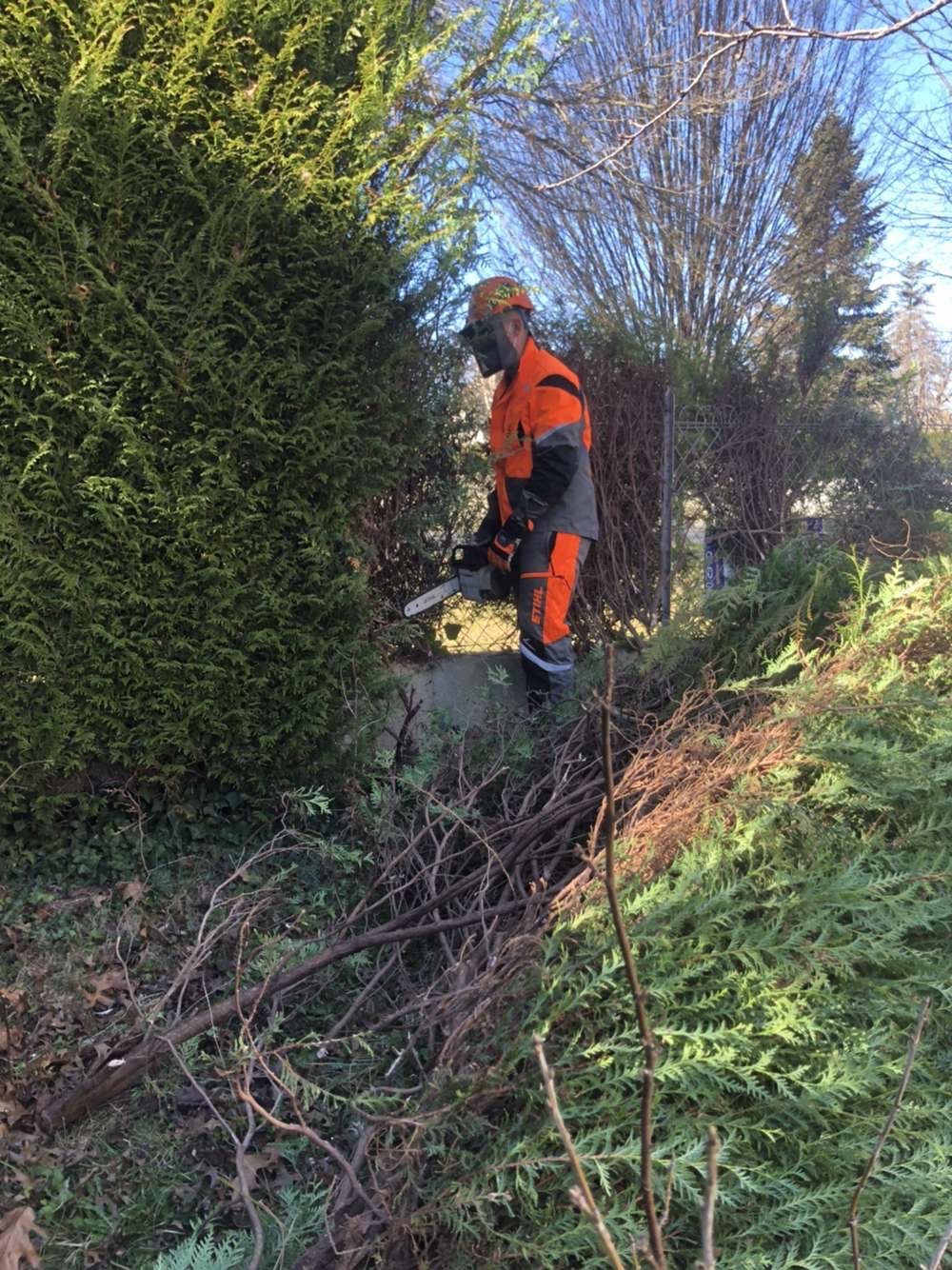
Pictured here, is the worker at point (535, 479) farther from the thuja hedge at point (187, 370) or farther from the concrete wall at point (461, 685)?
the thuja hedge at point (187, 370)

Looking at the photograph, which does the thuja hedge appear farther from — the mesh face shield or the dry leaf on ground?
the dry leaf on ground

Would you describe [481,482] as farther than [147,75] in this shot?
Yes

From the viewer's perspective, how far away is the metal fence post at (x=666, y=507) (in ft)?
19.6

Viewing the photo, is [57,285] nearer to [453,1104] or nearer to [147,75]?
[147,75]

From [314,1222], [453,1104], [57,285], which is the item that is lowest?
[314,1222]

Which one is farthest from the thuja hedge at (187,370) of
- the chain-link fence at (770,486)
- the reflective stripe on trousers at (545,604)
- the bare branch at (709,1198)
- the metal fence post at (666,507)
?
the bare branch at (709,1198)

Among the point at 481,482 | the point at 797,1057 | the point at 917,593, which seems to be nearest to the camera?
the point at 797,1057

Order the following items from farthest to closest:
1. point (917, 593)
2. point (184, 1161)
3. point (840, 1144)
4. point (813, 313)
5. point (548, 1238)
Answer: point (813, 313) < point (917, 593) < point (184, 1161) < point (840, 1144) < point (548, 1238)

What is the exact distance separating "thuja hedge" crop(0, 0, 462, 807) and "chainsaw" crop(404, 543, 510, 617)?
735mm

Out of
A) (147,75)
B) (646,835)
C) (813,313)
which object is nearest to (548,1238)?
(646,835)

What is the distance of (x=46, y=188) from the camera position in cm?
356

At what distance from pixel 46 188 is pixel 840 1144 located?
3877 mm

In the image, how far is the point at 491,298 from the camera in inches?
190

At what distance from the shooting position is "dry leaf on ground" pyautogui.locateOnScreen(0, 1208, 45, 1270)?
87.3 inches
